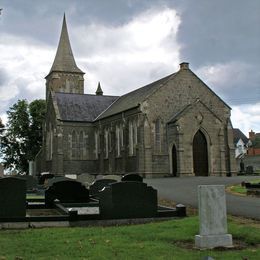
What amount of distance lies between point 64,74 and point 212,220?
68.8 metres

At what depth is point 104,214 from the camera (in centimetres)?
1284

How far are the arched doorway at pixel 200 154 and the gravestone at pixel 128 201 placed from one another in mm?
29318

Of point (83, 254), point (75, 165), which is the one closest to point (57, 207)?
point (83, 254)

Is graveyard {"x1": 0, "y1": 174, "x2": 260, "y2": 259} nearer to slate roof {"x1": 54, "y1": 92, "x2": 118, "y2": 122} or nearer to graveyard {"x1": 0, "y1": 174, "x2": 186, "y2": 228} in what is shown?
graveyard {"x1": 0, "y1": 174, "x2": 186, "y2": 228}

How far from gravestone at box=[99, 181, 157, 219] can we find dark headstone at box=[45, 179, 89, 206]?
390 centimetres

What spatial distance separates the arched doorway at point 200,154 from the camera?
42219mm

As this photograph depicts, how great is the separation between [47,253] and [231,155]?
38434 millimetres

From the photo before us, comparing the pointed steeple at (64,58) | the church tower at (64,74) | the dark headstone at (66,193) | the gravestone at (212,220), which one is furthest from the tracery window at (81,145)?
the gravestone at (212,220)

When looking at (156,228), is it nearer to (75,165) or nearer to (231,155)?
(231,155)

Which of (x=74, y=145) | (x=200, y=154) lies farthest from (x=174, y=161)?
(x=74, y=145)

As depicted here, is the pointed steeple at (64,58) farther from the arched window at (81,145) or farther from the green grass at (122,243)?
the green grass at (122,243)

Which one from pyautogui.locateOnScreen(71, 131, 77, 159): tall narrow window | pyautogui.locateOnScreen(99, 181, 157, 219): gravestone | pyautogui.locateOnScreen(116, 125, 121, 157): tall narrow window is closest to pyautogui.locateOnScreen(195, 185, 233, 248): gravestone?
pyautogui.locateOnScreen(99, 181, 157, 219): gravestone

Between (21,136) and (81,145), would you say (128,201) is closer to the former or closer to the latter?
(81,145)

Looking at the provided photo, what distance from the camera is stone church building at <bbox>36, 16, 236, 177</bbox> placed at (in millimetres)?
41156
